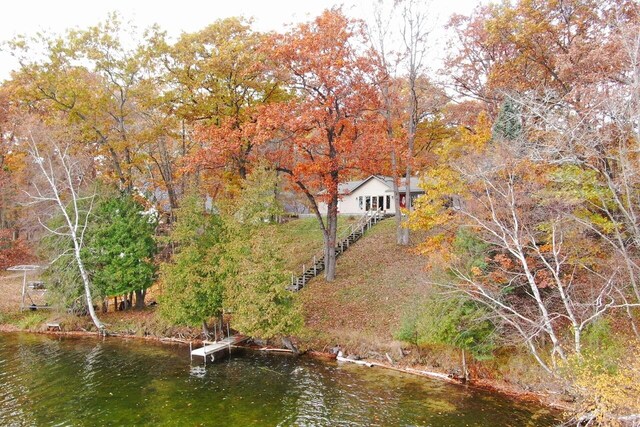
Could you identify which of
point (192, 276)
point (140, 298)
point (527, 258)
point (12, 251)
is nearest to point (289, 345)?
point (192, 276)

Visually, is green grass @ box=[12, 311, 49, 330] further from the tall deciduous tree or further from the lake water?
the tall deciduous tree

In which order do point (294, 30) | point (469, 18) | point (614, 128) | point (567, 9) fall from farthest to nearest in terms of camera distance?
point (469, 18) < point (294, 30) < point (567, 9) < point (614, 128)

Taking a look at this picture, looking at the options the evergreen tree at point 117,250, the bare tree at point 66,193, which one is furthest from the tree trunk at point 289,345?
the bare tree at point 66,193

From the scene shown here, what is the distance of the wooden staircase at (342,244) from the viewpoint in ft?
97.5

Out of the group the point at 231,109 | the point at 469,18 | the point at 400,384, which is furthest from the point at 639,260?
the point at 231,109

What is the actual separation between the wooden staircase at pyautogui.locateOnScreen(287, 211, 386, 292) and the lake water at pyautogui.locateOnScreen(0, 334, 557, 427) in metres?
7.52

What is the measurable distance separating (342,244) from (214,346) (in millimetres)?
14038

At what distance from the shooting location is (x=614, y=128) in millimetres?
15336

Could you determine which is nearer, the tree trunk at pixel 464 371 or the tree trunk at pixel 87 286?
the tree trunk at pixel 464 371

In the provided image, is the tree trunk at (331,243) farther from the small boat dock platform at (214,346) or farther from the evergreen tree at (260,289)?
the small boat dock platform at (214,346)

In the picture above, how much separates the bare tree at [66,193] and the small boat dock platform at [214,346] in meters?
8.68

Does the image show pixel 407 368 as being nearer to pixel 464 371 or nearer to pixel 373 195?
pixel 464 371

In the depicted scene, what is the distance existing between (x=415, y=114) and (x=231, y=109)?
1416 cm

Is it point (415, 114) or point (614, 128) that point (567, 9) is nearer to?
point (614, 128)
